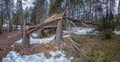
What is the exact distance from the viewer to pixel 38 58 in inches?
587

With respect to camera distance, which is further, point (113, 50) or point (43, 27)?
point (43, 27)

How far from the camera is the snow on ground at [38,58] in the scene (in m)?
14.6

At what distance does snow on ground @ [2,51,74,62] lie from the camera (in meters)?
14.6

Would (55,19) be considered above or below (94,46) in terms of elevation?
above

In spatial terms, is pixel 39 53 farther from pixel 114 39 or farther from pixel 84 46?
pixel 114 39

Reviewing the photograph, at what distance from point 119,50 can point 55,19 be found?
217 inches

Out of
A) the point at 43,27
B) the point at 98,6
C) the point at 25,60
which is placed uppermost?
the point at 98,6

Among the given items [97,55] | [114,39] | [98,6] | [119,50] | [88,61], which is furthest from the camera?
[98,6]

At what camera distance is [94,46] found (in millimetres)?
16953

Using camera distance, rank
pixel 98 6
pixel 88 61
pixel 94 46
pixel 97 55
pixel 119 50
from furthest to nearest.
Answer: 1. pixel 98 6
2. pixel 94 46
3. pixel 119 50
4. pixel 97 55
5. pixel 88 61

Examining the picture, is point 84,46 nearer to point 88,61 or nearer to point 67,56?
point 67,56

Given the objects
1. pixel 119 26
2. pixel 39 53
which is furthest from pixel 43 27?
pixel 119 26

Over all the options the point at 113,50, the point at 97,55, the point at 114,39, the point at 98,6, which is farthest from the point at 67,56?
the point at 98,6

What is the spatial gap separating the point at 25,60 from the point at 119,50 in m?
6.52
